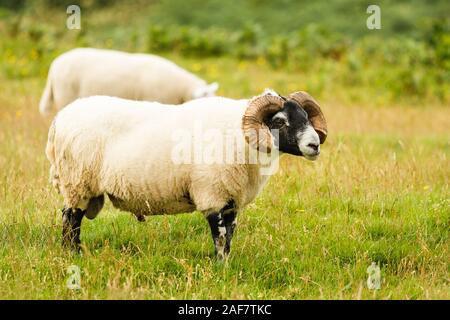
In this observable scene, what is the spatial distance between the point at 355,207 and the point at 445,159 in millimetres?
1906

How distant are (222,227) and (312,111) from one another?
119 centimetres

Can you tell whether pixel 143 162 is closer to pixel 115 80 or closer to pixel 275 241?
pixel 275 241

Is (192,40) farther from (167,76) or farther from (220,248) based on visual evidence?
(220,248)

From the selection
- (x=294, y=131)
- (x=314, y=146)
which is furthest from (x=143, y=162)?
(x=314, y=146)

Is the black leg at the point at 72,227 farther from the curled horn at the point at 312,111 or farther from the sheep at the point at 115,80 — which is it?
the sheep at the point at 115,80

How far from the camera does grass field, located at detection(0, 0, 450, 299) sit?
17.8ft

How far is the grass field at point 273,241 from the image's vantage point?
5414 millimetres

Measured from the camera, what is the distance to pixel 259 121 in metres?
5.55

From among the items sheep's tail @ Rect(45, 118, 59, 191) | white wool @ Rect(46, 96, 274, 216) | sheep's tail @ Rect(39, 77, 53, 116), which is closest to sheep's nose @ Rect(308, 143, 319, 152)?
white wool @ Rect(46, 96, 274, 216)

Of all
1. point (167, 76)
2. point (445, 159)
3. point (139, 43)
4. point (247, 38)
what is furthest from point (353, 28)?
point (445, 159)

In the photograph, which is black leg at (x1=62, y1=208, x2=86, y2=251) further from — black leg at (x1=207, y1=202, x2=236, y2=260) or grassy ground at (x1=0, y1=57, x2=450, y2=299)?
black leg at (x1=207, y1=202, x2=236, y2=260)

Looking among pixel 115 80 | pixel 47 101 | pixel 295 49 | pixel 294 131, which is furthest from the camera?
pixel 295 49

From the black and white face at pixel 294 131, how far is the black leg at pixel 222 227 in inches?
26.5

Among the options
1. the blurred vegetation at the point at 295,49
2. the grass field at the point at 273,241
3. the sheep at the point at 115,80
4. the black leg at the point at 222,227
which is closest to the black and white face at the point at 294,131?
the black leg at the point at 222,227
